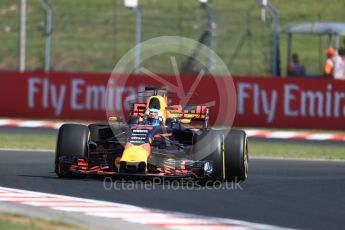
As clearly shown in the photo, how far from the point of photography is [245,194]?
1187 centimetres

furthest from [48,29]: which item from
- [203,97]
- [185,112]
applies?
[185,112]

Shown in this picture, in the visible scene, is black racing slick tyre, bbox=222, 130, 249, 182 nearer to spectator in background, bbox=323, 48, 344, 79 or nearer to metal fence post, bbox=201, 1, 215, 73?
metal fence post, bbox=201, 1, 215, 73

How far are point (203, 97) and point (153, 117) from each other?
12.2 metres

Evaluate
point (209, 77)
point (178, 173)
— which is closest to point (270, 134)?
point (209, 77)

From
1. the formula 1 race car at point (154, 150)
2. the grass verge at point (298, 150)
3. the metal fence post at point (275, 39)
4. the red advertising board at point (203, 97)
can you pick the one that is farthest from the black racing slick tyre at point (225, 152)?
the metal fence post at point (275, 39)

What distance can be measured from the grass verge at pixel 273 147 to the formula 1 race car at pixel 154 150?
20.1ft

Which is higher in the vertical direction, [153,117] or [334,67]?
[334,67]

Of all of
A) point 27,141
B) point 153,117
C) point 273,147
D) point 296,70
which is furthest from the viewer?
point 296,70

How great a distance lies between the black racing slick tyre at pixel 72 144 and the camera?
13.1 m

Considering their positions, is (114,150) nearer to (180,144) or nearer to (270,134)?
(180,144)

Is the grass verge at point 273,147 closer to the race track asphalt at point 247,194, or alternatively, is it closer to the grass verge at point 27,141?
the grass verge at point 27,141

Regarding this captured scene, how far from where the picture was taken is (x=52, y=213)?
9.44 m

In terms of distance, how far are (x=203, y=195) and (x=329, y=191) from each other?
179 centimetres

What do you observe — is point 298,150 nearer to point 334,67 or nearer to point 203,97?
point 203,97
